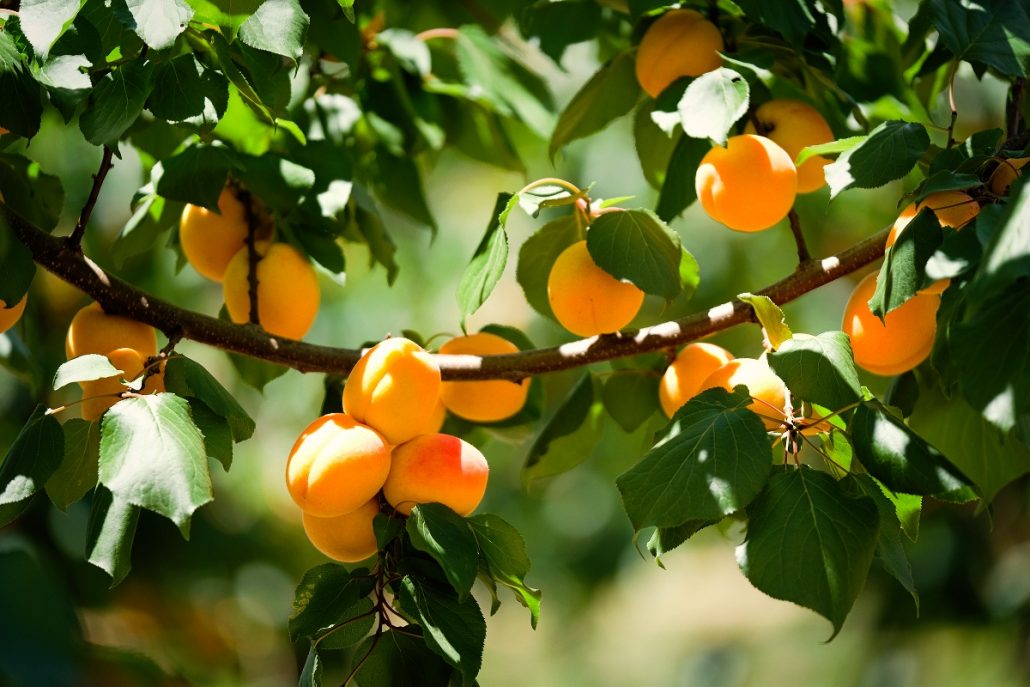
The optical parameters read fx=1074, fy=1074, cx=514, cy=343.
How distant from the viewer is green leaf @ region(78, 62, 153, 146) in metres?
0.60

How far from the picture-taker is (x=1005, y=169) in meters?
0.60

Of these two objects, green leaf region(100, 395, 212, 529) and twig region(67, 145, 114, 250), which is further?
twig region(67, 145, 114, 250)

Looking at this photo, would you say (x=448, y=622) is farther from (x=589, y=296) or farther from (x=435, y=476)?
(x=589, y=296)

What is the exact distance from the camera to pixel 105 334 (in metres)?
0.75

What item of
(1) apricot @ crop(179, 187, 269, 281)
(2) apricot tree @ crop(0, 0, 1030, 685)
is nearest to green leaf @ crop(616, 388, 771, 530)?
(2) apricot tree @ crop(0, 0, 1030, 685)

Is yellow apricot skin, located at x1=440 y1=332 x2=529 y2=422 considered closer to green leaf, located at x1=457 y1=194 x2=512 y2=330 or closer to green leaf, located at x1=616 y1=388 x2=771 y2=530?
green leaf, located at x1=457 y1=194 x2=512 y2=330

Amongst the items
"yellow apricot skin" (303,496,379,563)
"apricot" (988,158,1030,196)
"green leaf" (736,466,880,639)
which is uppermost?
"apricot" (988,158,1030,196)

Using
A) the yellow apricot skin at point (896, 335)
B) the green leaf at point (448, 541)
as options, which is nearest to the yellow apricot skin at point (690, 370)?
the yellow apricot skin at point (896, 335)

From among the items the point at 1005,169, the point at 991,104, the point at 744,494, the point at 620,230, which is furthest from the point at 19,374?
the point at 991,104

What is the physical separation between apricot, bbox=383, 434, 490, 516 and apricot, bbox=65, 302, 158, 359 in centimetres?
22

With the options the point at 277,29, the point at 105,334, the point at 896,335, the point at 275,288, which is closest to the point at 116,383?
the point at 105,334

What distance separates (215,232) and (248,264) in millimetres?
46

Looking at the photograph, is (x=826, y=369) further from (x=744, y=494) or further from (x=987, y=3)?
(x=987, y=3)

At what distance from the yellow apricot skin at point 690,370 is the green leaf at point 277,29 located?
0.35 m
